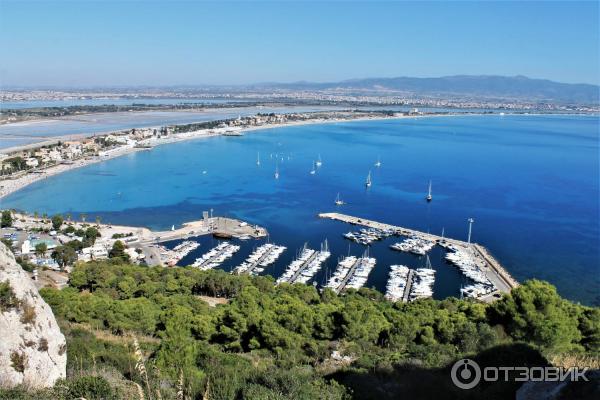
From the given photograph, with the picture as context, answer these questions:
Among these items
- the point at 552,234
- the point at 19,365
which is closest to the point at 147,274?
the point at 19,365

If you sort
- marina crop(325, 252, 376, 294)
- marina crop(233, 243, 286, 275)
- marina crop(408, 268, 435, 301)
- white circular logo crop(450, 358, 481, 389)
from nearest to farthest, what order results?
1. white circular logo crop(450, 358, 481, 389)
2. marina crop(408, 268, 435, 301)
3. marina crop(325, 252, 376, 294)
4. marina crop(233, 243, 286, 275)

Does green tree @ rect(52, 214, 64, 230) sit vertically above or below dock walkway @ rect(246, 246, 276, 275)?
above

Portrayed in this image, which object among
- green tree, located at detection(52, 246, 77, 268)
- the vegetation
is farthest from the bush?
green tree, located at detection(52, 246, 77, 268)

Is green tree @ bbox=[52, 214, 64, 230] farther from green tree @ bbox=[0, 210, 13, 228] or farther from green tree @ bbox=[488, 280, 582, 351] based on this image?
green tree @ bbox=[488, 280, 582, 351]

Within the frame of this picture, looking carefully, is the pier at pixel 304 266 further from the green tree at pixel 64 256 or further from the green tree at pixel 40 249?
the green tree at pixel 40 249

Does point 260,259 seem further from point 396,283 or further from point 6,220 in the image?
point 6,220

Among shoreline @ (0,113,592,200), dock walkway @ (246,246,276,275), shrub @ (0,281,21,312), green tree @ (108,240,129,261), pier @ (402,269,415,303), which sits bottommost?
pier @ (402,269,415,303)

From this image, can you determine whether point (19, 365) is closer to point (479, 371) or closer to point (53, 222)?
point (479, 371)

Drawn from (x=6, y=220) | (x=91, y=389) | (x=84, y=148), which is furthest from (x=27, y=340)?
(x=84, y=148)

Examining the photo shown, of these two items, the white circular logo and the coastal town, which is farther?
the coastal town
